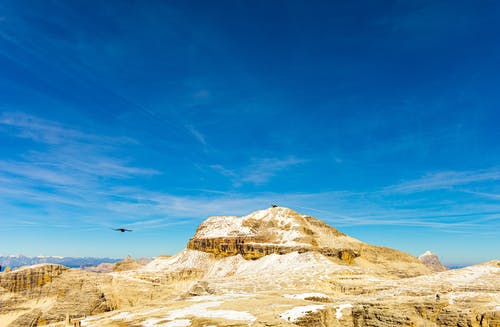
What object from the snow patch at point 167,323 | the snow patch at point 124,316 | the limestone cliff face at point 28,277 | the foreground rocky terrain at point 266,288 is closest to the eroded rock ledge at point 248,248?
the foreground rocky terrain at point 266,288

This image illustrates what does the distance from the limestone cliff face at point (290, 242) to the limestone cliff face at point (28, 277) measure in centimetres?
8088

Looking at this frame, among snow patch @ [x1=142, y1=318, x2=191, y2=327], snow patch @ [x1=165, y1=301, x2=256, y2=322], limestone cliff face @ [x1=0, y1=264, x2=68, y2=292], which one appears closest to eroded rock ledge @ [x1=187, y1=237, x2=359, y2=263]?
limestone cliff face @ [x1=0, y1=264, x2=68, y2=292]

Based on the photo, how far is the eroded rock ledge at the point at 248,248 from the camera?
491ft

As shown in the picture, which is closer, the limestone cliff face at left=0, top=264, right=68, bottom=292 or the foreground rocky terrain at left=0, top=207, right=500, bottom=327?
the foreground rocky terrain at left=0, top=207, right=500, bottom=327

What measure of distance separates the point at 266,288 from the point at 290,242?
68.0 meters

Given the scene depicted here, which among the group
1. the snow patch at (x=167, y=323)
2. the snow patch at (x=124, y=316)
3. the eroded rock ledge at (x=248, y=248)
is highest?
the eroded rock ledge at (x=248, y=248)

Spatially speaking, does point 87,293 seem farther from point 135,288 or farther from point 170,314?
point 170,314

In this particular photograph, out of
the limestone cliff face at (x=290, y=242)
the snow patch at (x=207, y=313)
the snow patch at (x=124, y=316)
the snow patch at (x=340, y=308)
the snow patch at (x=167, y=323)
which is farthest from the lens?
the limestone cliff face at (x=290, y=242)

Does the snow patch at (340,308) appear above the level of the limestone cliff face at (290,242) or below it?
below

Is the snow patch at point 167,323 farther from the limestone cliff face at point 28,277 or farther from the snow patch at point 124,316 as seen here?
the limestone cliff face at point 28,277

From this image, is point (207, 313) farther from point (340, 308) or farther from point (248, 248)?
point (248, 248)

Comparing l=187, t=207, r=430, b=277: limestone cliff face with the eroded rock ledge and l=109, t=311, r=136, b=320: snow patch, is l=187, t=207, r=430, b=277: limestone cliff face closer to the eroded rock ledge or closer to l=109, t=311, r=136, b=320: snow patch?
the eroded rock ledge

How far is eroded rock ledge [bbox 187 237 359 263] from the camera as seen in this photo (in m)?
150

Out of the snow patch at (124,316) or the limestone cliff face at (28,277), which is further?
the limestone cliff face at (28,277)
